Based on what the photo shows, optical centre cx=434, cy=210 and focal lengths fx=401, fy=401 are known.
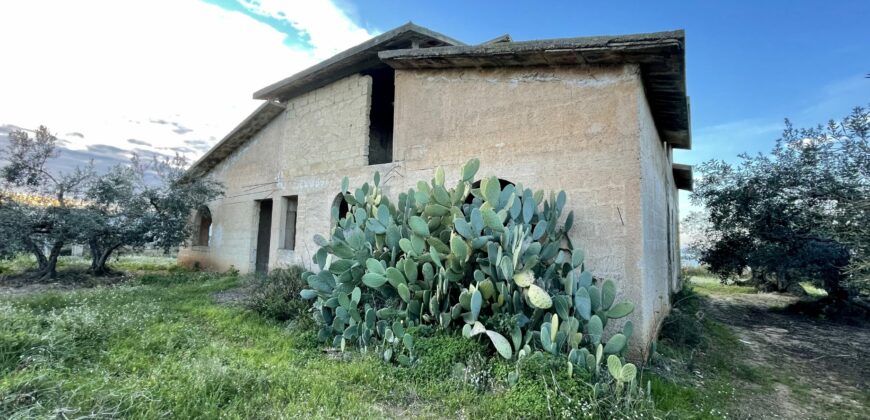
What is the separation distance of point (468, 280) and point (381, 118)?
665 cm

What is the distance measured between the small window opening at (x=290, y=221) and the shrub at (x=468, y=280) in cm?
479

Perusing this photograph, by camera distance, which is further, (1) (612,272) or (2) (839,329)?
(2) (839,329)

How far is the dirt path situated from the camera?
4.22m

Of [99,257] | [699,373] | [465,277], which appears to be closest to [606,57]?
[465,277]

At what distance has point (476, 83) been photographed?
641cm

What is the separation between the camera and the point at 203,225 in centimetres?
1470

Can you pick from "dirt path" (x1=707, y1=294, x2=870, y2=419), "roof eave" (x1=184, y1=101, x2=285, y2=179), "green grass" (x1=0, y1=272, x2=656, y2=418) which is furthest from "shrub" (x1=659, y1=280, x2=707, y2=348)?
"roof eave" (x1=184, y1=101, x2=285, y2=179)

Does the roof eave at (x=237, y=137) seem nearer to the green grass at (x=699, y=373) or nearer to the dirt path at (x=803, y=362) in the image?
the green grass at (x=699, y=373)

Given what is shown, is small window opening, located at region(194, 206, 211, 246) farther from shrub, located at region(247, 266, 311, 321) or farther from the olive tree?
shrub, located at region(247, 266, 311, 321)

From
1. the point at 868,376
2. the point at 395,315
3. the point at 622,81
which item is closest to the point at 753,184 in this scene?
the point at 868,376

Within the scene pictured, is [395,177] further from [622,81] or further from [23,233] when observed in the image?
[23,233]

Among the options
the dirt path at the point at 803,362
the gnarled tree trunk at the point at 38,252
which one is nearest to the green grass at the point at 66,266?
the gnarled tree trunk at the point at 38,252

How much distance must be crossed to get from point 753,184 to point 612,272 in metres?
6.71

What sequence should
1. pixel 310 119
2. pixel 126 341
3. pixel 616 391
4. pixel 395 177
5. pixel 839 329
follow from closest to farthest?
pixel 616 391 → pixel 126 341 → pixel 395 177 → pixel 839 329 → pixel 310 119
